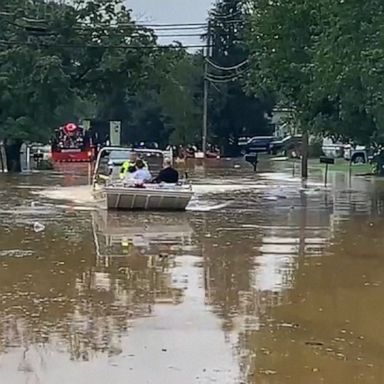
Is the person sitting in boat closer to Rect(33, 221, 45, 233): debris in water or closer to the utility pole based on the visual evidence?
Rect(33, 221, 45, 233): debris in water

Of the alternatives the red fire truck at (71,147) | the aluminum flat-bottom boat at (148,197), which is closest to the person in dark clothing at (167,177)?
the aluminum flat-bottom boat at (148,197)

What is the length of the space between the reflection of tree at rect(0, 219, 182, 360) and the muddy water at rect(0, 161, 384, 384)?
21 mm

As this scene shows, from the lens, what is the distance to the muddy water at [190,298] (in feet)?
28.1

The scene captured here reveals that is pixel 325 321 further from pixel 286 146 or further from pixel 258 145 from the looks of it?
pixel 286 146

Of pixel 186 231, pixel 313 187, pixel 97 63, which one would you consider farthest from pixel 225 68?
pixel 186 231

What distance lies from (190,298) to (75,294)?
1.37 metres

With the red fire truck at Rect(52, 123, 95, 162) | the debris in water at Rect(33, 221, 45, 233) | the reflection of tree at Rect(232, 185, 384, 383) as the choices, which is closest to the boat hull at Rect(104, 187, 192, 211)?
the debris in water at Rect(33, 221, 45, 233)

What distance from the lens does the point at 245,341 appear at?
951 centimetres

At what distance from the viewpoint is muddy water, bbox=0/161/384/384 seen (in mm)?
8555

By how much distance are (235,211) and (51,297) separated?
13.2m

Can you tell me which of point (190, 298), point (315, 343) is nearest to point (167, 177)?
point (190, 298)

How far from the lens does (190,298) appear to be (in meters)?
11.9

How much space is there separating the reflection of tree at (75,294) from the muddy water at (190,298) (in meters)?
0.02

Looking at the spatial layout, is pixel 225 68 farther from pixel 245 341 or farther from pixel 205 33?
pixel 245 341
